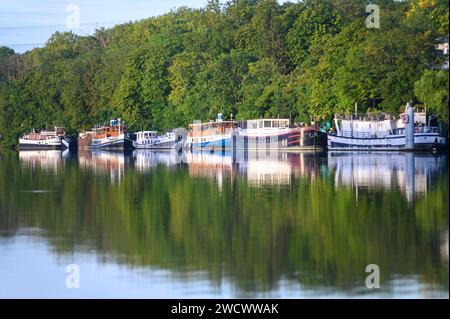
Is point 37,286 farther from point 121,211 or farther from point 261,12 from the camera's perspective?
point 261,12

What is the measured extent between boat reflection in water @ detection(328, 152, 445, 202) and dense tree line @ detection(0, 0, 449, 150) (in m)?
3.15

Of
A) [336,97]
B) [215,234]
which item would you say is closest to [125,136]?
[336,97]

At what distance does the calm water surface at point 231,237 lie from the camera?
19266mm

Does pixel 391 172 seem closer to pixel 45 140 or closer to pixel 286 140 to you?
pixel 286 140

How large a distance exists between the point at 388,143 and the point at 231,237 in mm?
45821

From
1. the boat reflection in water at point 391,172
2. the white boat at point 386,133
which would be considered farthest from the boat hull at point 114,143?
the boat reflection in water at point 391,172

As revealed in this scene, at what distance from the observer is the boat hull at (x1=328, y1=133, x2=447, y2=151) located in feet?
214

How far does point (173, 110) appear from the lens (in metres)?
107

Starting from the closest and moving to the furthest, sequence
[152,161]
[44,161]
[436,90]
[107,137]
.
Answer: [436,90] < [152,161] < [44,161] < [107,137]

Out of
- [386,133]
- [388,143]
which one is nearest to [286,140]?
[386,133]

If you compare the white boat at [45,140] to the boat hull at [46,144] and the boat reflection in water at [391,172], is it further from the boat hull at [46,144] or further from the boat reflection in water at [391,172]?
the boat reflection in water at [391,172]

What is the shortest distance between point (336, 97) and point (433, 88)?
23.4m

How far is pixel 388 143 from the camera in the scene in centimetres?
6925
